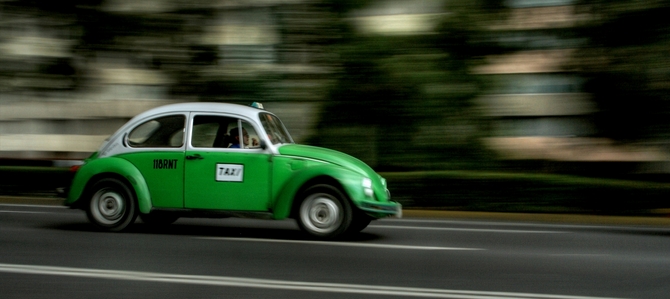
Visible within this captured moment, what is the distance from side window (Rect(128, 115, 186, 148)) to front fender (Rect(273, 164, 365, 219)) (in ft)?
4.75

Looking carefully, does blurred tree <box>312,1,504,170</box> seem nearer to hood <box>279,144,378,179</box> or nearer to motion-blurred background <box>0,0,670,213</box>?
motion-blurred background <box>0,0,670,213</box>

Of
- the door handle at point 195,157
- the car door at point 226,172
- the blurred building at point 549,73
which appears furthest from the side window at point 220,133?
the blurred building at point 549,73

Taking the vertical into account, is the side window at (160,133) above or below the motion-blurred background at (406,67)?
below

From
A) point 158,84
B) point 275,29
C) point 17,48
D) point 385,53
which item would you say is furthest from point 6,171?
point 385,53

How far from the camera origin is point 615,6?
17625 millimetres

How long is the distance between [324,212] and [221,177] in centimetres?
129

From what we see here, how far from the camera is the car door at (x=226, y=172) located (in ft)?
32.9

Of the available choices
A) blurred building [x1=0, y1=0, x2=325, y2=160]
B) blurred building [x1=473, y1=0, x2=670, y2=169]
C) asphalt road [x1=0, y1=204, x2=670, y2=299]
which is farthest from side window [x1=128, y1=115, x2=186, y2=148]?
blurred building [x1=473, y1=0, x2=670, y2=169]

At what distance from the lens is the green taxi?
9.96m

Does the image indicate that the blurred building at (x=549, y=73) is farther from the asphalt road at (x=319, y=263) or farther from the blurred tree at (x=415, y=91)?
the asphalt road at (x=319, y=263)

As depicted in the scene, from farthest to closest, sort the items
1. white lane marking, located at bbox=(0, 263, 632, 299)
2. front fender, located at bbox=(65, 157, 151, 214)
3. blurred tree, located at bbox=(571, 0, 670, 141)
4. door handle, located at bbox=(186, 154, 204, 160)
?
blurred tree, located at bbox=(571, 0, 670, 141), front fender, located at bbox=(65, 157, 151, 214), door handle, located at bbox=(186, 154, 204, 160), white lane marking, located at bbox=(0, 263, 632, 299)

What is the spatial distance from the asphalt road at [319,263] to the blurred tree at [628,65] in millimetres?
6287

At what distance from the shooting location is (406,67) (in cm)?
1845

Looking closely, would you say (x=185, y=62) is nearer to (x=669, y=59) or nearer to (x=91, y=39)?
(x=91, y=39)
